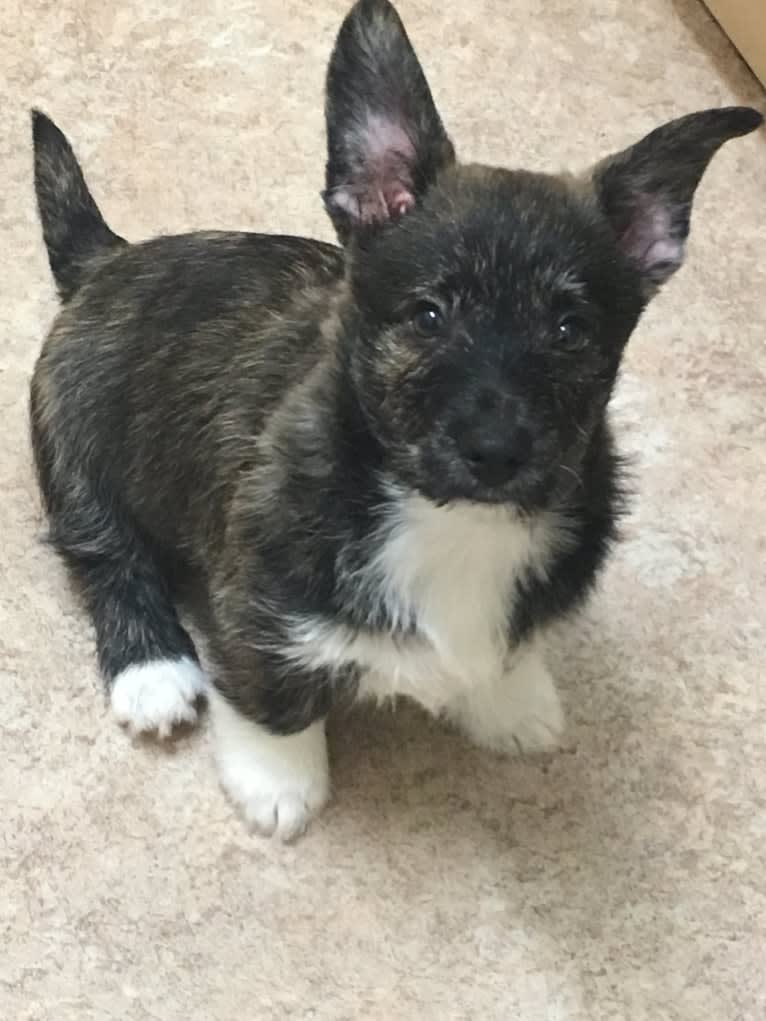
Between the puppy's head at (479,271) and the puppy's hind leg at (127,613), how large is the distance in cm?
66

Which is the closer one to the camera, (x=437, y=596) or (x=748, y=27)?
(x=437, y=596)

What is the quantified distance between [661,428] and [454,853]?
845 mm

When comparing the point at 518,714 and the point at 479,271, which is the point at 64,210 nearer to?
the point at 479,271

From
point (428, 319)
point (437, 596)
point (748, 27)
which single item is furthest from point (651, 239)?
point (748, 27)

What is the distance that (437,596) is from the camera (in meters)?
1.78

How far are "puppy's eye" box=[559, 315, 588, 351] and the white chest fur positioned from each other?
23 cm

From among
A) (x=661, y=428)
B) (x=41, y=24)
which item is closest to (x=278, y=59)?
(x=41, y=24)

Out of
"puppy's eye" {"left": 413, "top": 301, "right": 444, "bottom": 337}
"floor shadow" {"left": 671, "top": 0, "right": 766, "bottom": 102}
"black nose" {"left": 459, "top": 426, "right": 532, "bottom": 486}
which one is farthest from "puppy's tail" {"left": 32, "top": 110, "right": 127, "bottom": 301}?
"floor shadow" {"left": 671, "top": 0, "right": 766, "bottom": 102}

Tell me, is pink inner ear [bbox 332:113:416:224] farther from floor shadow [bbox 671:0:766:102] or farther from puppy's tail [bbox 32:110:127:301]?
floor shadow [bbox 671:0:766:102]

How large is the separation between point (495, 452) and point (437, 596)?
32 centimetres

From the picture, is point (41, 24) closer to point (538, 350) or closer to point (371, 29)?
point (371, 29)

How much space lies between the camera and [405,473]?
1622 mm

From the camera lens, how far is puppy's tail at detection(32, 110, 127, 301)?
2164 millimetres

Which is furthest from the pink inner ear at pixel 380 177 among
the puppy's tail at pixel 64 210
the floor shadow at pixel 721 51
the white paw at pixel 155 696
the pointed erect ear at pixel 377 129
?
the floor shadow at pixel 721 51
